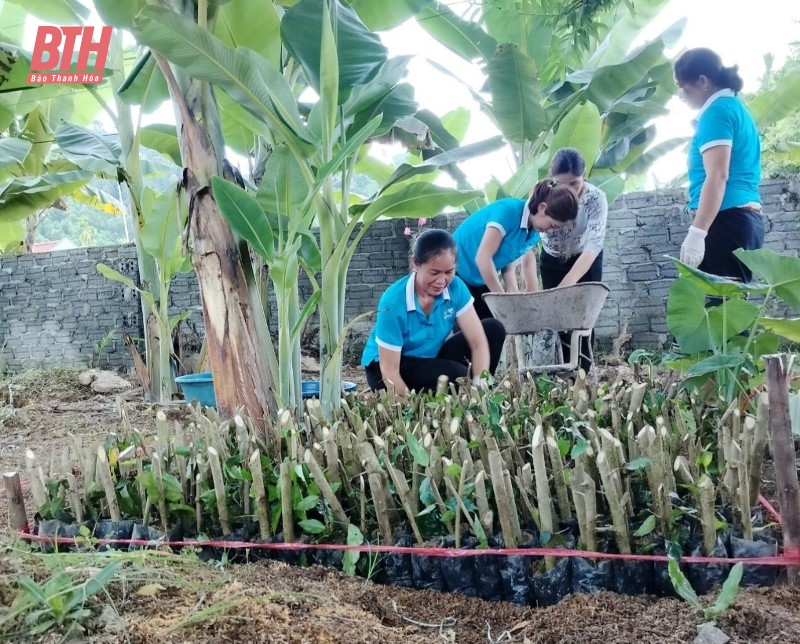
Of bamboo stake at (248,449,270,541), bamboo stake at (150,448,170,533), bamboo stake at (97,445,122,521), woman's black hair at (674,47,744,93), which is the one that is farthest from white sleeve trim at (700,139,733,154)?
bamboo stake at (97,445,122,521)

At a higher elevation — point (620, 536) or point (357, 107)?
point (357, 107)

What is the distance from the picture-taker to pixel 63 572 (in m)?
1.19

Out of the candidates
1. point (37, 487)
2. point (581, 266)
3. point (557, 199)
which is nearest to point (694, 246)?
point (557, 199)

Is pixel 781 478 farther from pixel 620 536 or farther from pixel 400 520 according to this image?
pixel 400 520

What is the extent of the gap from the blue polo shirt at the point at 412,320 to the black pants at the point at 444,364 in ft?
0.19

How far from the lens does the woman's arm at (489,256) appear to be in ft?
11.1

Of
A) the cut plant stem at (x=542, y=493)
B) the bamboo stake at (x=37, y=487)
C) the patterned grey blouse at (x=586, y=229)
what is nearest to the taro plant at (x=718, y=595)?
the cut plant stem at (x=542, y=493)

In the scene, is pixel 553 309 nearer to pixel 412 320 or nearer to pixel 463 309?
pixel 463 309

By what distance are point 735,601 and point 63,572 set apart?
47.3 inches

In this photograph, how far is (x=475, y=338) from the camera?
324 centimetres

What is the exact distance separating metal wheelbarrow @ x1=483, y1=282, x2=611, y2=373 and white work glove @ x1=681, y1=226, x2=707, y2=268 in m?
0.36

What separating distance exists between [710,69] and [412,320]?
1655 mm

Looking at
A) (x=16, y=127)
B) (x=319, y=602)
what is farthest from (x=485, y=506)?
(x=16, y=127)

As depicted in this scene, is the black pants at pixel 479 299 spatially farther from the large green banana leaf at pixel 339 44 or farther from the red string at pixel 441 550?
the red string at pixel 441 550
